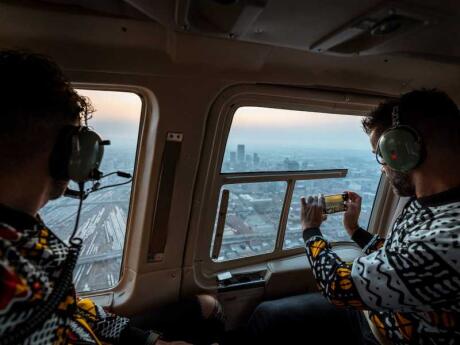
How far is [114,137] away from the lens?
186 centimetres

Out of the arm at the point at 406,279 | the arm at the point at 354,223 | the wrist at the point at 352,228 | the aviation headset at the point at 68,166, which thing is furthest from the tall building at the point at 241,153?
the aviation headset at the point at 68,166

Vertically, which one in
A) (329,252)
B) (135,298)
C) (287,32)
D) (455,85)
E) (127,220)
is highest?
(455,85)

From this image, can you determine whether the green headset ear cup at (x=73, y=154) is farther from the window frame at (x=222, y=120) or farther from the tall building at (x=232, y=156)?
the tall building at (x=232, y=156)

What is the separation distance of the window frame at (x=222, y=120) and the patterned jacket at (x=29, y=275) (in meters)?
1.17

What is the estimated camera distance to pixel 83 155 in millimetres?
961

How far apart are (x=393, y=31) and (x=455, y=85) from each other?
176cm

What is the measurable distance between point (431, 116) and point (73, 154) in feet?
4.83

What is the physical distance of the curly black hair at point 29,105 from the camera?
82 cm

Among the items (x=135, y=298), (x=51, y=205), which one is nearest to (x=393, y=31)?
(x=51, y=205)

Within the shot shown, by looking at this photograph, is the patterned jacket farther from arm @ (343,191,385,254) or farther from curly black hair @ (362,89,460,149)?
arm @ (343,191,385,254)

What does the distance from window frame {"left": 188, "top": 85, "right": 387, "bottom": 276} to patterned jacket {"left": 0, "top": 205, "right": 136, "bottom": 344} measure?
117cm

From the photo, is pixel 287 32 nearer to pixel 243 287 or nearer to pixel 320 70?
pixel 320 70

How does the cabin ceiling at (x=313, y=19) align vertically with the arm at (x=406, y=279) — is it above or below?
above

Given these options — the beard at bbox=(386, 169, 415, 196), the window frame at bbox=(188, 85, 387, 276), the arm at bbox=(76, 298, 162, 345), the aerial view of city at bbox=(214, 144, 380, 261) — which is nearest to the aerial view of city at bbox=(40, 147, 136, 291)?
the window frame at bbox=(188, 85, 387, 276)
